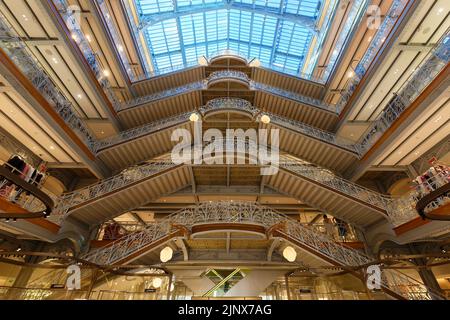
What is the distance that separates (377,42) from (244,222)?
34.3ft

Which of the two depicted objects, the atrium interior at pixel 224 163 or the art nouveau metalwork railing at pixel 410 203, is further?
the atrium interior at pixel 224 163

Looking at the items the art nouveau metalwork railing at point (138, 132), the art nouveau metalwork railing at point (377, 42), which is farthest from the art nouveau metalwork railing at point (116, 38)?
the art nouveau metalwork railing at point (377, 42)

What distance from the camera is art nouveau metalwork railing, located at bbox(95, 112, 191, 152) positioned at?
1199 centimetres

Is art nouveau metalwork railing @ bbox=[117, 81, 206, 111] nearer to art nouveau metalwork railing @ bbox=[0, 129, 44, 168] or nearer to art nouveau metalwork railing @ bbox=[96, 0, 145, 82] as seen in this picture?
art nouveau metalwork railing @ bbox=[96, 0, 145, 82]

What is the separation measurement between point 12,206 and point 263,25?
2050cm

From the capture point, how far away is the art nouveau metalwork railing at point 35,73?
7594mm

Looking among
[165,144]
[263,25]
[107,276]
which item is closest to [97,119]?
[165,144]

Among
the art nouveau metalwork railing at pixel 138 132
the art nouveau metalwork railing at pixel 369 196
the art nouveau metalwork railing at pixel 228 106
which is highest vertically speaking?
the art nouveau metalwork railing at pixel 228 106

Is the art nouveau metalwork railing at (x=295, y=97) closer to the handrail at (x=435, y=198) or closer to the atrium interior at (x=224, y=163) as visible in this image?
the atrium interior at (x=224, y=163)

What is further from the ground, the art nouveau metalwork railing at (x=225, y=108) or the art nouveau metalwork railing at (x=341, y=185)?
the art nouveau metalwork railing at (x=225, y=108)

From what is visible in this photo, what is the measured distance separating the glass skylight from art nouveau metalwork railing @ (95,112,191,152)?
217 inches

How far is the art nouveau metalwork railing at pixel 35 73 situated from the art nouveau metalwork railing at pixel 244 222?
214 inches

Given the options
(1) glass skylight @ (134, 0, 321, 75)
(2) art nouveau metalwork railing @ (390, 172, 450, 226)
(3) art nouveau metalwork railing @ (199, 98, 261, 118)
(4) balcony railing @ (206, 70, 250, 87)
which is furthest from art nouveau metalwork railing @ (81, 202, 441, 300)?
(1) glass skylight @ (134, 0, 321, 75)

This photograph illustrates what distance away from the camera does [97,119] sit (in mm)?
12797
